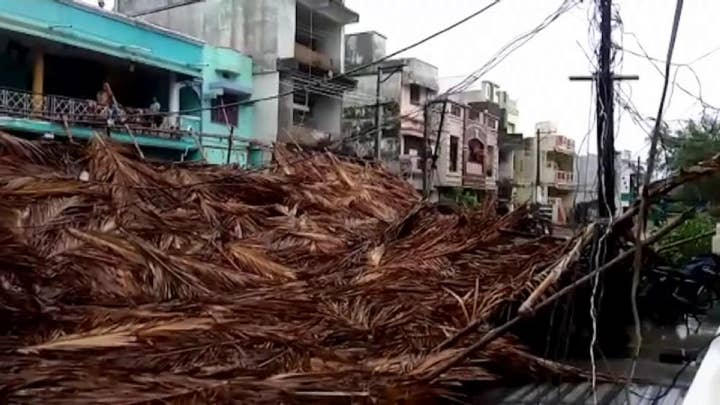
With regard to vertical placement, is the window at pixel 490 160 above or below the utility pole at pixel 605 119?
above

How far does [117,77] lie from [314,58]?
24.1ft

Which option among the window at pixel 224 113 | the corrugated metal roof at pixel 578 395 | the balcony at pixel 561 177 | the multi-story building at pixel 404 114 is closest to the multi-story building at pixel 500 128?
the balcony at pixel 561 177

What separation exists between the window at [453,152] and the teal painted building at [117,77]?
32.0 feet

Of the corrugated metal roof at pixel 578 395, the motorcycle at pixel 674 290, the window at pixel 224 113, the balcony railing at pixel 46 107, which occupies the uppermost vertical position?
the window at pixel 224 113

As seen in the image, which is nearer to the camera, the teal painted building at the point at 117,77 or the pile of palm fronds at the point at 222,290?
the pile of palm fronds at the point at 222,290

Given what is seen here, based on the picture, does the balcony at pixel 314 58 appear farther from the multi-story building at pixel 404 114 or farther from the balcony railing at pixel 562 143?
the balcony railing at pixel 562 143

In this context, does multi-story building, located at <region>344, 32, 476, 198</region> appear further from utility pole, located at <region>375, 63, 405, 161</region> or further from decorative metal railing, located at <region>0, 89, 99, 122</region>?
decorative metal railing, located at <region>0, 89, 99, 122</region>

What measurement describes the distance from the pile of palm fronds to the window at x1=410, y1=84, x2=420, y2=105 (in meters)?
19.7

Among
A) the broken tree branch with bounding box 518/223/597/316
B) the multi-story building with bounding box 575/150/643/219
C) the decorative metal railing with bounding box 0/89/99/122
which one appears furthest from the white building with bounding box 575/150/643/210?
→ the decorative metal railing with bounding box 0/89/99/122

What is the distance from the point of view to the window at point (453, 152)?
88.3 feet

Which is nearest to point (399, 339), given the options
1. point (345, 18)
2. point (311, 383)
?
point (311, 383)

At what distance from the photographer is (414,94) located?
25.1 meters

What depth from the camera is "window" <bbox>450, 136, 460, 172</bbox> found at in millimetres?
26906

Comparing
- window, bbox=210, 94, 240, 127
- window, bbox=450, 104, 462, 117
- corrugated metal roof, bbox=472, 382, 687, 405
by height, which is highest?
window, bbox=450, 104, 462, 117
